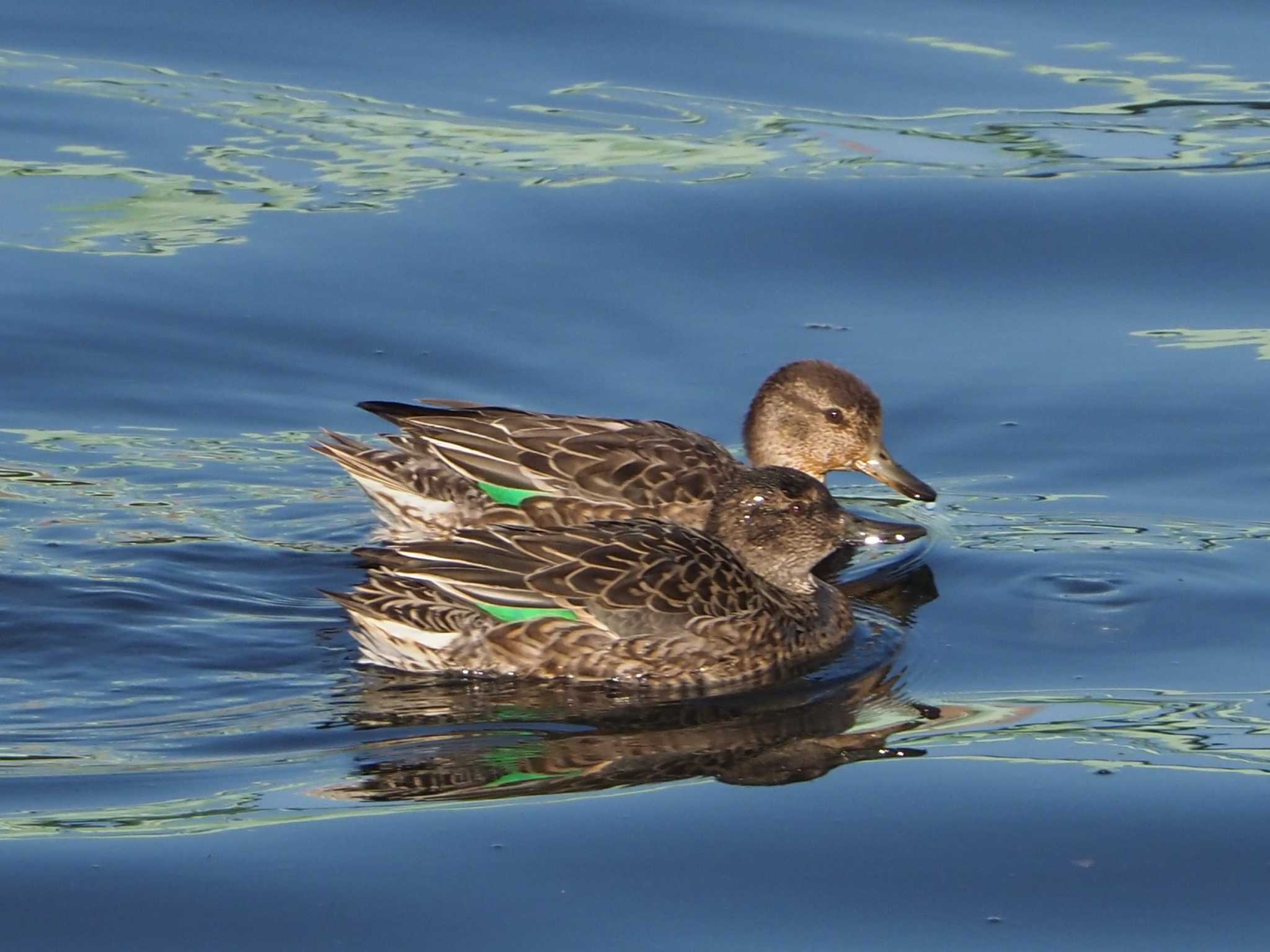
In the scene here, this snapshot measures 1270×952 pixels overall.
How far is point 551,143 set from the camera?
13273 mm

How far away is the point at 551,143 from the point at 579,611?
18.6 feet

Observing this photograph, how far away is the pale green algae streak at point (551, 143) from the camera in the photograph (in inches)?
491

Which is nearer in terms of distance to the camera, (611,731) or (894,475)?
(611,731)

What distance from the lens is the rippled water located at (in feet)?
20.7

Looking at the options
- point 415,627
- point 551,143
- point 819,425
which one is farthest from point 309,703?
point 551,143

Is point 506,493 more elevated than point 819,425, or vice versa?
point 819,425

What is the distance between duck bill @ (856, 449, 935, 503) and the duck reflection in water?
1449 mm

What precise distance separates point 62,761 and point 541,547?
6.45 ft

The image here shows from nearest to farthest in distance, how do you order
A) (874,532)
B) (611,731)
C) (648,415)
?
(611,731) < (874,532) < (648,415)

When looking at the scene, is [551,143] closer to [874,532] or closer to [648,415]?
[648,415]

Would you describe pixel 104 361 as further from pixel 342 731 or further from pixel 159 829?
pixel 159 829

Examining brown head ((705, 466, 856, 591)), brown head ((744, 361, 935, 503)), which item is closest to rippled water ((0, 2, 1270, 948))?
brown head ((744, 361, 935, 503))

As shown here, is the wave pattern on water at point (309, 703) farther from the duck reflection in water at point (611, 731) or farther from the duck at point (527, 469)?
the duck at point (527, 469)

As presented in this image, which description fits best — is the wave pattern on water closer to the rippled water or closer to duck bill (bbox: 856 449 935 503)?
the rippled water
